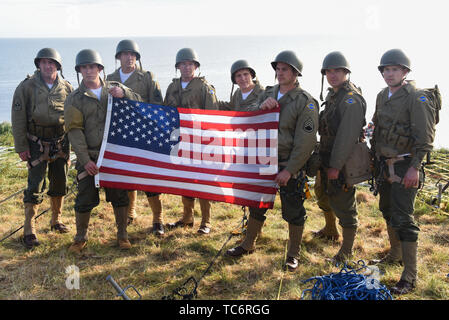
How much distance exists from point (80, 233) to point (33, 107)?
2.34 m

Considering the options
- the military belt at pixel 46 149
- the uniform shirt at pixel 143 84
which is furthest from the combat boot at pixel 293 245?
the military belt at pixel 46 149

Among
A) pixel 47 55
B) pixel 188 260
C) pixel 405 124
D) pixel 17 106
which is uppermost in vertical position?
pixel 47 55

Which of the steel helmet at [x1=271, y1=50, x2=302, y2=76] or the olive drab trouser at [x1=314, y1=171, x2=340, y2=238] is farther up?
the steel helmet at [x1=271, y1=50, x2=302, y2=76]

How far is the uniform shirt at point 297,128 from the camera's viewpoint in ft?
16.5

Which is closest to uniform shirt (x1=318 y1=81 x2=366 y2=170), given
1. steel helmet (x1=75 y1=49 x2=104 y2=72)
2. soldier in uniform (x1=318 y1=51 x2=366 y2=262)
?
soldier in uniform (x1=318 y1=51 x2=366 y2=262)

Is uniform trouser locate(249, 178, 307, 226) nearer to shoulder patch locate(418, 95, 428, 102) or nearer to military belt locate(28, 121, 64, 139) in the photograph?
shoulder patch locate(418, 95, 428, 102)

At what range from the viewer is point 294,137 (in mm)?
5180

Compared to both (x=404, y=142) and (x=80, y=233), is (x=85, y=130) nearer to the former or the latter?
(x=80, y=233)

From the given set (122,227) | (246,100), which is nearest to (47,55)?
(122,227)

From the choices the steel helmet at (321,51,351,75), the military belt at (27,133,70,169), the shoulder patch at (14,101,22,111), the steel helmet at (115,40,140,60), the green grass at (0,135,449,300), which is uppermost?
the steel helmet at (115,40,140,60)

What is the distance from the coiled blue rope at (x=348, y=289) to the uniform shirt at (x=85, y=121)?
3.92 meters

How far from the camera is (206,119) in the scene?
580 centimetres

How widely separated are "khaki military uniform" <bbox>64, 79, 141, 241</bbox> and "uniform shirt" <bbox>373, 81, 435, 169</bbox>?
4.08 meters

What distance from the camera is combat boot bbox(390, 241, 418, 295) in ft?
16.0
